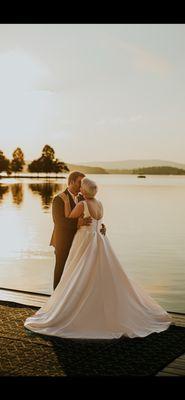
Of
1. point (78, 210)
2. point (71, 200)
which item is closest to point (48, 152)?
point (71, 200)

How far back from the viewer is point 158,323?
290 inches

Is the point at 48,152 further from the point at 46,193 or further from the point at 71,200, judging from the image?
the point at 71,200

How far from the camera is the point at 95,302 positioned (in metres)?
7.05

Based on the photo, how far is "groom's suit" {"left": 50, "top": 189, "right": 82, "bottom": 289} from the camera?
771cm

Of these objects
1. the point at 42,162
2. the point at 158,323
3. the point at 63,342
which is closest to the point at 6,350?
the point at 63,342

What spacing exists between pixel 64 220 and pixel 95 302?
119cm

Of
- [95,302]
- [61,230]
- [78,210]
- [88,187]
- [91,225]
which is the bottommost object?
[95,302]

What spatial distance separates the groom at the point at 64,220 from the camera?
7.79 m

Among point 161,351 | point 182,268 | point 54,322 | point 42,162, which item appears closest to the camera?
point 161,351

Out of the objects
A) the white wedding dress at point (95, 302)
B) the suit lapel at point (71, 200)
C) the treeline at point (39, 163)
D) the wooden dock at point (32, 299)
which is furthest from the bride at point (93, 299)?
the treeline at point (39, 163)

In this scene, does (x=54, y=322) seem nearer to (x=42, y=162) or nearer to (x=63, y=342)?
(x=63, y=342)

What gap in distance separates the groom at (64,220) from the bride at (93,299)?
33 centimetres

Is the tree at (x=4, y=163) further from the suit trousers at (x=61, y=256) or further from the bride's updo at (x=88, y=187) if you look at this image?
the bride's updo at (x=88, y=187)
